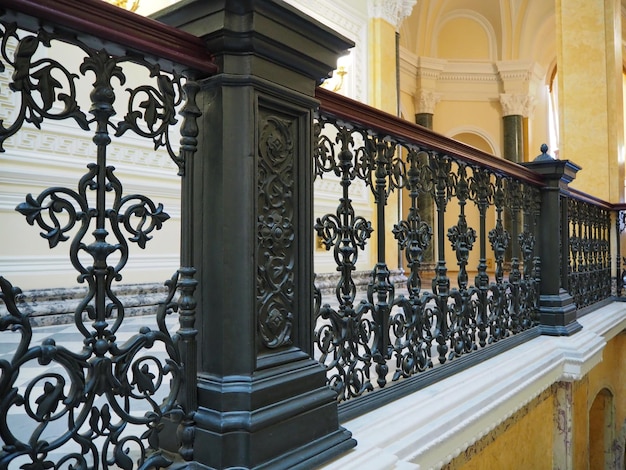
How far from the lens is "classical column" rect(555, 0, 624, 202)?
7180 millimetres

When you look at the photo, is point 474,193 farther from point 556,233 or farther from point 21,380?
point 21,380

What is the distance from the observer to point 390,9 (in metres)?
8.95

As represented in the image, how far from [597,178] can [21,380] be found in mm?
7206

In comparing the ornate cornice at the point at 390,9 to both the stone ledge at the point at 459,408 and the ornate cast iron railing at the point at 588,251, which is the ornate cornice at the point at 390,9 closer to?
the ornate cast iron railing at the point at 588,251

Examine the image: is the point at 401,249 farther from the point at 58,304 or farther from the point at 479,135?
the point at 479,135

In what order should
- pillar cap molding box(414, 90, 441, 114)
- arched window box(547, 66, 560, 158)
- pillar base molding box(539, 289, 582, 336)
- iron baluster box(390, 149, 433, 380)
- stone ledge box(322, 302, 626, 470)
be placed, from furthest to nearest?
1. arched window box(547, 66, 560, 158)
2. pillar cap molding box(414, 90, 441, 114)
3. pillar base molding box(539, 289, 582, 336)
4. iron baluster box(390, 149, 433, 380)
5. stone ledge box(322, 302, 626, 470)

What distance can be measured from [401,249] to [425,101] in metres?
12.4

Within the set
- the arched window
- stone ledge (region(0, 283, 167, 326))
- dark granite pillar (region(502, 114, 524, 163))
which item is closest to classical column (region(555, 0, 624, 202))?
stone ledge (region(0, 283, 167, 326))

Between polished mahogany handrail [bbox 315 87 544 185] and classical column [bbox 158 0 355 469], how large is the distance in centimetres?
33

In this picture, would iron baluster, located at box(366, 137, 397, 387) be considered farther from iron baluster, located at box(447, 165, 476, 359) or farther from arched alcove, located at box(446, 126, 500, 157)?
arched alcove, located at box(446, 126, 500, 157)

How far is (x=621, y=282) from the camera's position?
6.68 m

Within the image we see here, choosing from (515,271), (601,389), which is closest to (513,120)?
(601,389)

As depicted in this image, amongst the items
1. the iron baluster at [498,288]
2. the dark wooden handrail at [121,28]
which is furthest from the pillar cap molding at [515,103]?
the dark wooden handrail at [121,28]

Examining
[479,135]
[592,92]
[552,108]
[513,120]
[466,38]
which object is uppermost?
[466,38]
